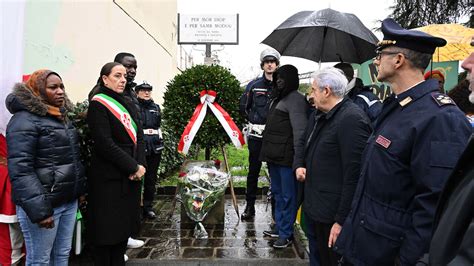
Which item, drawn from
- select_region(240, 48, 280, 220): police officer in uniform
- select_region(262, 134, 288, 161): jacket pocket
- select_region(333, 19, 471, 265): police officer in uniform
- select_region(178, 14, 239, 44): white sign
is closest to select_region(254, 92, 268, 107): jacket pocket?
select_region(240, 48, 280, 220): police officer in uniform

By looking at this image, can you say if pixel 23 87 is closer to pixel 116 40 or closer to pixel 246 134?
pixel 246 134

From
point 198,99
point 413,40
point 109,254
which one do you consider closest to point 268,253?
point 109,254

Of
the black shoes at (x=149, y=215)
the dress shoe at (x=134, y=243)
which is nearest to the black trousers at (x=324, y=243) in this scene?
the dress shoe at (x=134, y=243)

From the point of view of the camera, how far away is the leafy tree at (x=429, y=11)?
12016mm

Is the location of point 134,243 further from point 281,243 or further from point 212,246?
point 281,243

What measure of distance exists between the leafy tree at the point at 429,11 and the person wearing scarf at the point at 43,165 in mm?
12497

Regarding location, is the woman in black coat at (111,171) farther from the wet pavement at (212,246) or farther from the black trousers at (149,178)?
the black trousers at (149,178)

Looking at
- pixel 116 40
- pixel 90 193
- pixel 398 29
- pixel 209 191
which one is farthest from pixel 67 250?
pixel 116 40

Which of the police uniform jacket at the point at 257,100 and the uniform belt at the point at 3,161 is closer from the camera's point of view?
the uniform belt at the point at 3,161

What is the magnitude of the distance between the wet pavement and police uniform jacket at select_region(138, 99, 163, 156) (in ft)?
3.72

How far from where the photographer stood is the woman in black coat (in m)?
3.28

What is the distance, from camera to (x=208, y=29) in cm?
1695

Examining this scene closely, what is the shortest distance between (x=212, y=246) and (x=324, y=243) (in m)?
1.87

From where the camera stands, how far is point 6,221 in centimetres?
303
